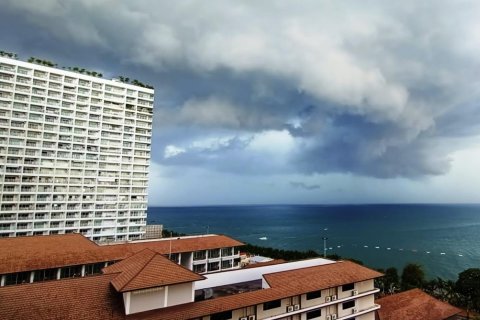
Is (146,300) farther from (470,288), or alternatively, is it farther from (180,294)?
(470,288)

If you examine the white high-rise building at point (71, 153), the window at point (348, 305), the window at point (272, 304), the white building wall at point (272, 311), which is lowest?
the window at point (348, 305)

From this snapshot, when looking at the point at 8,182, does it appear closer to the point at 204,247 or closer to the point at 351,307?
the point at 204,247

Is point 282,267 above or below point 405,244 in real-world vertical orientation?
above

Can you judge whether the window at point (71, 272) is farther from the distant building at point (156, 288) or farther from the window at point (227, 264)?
the window at point (227, 264)

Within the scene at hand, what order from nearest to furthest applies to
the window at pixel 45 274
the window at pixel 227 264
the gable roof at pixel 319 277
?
the gable roof at pixel 319 277
the window at pixel 45 274
the window at pixel 227 264

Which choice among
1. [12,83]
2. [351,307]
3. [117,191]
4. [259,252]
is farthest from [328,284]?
[12,83]

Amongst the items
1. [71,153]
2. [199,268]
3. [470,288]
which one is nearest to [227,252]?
[199,268]

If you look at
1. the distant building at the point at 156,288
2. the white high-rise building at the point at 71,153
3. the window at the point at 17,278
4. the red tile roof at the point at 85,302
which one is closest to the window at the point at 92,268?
the distant building at the point at 156,288
